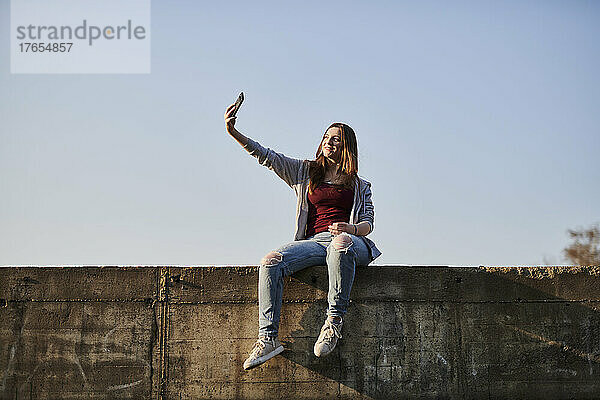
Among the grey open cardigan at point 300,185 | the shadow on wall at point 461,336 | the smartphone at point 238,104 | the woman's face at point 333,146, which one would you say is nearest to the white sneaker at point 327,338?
the shadow on wall at point 461,336

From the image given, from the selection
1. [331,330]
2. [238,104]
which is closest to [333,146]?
[238,104]

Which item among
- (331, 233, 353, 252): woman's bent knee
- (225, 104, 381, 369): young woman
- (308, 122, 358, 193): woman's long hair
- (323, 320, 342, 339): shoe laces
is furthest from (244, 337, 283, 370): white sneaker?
(308, 122, 358, 193): woman's long hair

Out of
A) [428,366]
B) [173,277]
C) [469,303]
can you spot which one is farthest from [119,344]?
[469,303]

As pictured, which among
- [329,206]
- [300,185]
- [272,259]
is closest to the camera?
[272,259]

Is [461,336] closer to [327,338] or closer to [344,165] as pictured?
[327,338]

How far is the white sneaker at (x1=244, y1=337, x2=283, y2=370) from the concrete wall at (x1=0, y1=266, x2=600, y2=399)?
0.23 meters

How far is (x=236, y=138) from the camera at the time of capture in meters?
5.12

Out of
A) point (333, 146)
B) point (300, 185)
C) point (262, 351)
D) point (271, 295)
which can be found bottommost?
point (262, 351)

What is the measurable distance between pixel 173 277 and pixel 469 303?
2302mm

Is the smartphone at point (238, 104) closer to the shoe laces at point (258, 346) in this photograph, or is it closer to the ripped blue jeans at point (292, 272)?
the ripped blue jeans at point (292, 272)

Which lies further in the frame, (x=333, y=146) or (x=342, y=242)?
(x=333, y=146)

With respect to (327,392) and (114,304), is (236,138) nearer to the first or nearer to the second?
(114,304)

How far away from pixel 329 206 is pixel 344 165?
1.22 feet

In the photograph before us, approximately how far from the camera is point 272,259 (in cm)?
480
